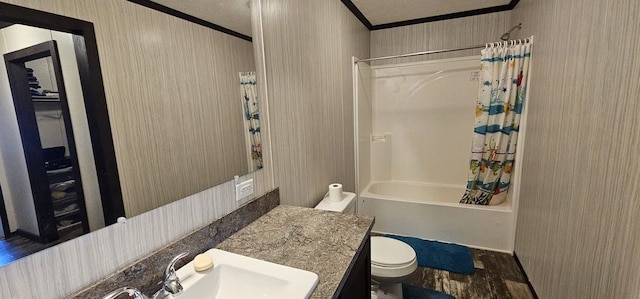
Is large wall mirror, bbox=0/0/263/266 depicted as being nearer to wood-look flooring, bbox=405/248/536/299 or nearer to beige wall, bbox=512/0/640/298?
beige wall, bbox=512/0/640/298

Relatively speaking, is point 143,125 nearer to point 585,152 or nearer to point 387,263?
point 387,263

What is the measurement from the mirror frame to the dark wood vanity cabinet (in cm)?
76

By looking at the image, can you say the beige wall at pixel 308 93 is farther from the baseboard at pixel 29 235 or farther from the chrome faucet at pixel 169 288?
the baseboard at pixel 29 235

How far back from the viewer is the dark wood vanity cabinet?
96 cm

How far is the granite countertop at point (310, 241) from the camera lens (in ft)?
2.92

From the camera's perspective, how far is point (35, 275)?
614 millimetres

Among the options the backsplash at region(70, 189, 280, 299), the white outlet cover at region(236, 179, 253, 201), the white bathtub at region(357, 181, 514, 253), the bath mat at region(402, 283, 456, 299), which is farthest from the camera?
the white bathtub at region(357, 181, 514, 253)

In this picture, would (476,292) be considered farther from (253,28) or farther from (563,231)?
(253,28)

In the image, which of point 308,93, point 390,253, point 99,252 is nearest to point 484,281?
point 390,253

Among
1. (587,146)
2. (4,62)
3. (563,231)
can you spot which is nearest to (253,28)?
(4,62)

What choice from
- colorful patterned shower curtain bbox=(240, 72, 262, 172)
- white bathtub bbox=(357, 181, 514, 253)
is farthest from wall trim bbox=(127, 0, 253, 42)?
white bathtub bbox=(357, 181, 514, 253)

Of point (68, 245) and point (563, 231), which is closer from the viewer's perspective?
point (68, 245)

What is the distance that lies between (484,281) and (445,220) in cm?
61

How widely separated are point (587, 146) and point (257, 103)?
1.54m
